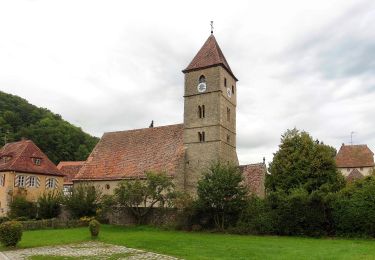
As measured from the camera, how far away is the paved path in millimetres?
17781

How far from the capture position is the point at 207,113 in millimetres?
42406

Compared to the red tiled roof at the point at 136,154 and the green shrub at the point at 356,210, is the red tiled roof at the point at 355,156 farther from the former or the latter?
the green shrub at the point at 356,210

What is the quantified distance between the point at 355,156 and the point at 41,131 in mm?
57496

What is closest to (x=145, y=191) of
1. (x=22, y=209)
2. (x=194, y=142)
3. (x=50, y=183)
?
(x=194, y=142)

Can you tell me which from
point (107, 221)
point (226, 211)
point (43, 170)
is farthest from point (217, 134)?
point (43, 170)

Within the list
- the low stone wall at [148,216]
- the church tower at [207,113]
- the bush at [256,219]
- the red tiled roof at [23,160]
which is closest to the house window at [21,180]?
the red tiled roof at [23,160]

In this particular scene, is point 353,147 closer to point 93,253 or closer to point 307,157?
point 307,157

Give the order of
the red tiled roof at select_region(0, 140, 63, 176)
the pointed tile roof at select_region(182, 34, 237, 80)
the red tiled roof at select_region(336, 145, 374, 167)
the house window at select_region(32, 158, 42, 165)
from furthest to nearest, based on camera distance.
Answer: the red tiled roof at select_region(336, 145, 374, 167)
the house window at select_region(32, 158, 42, 165)
the red tiled roof at select_region(0, 140, 63, 176)
the pointed tile roof at select_region(182, 34, 237, 80)

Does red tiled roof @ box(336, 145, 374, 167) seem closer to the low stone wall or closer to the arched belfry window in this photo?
the arched belfry window

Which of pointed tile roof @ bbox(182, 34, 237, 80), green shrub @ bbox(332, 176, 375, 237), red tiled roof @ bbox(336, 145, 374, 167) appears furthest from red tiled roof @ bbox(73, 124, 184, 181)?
red tiled roof @ bbox(336, 145, 374, 167)

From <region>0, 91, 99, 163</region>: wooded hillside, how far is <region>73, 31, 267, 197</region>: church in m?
33.2

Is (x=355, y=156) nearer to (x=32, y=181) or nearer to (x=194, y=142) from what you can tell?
(x=194, y=142)

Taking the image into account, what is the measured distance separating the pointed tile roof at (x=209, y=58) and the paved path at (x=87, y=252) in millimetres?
25707

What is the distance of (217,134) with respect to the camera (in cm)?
4106
